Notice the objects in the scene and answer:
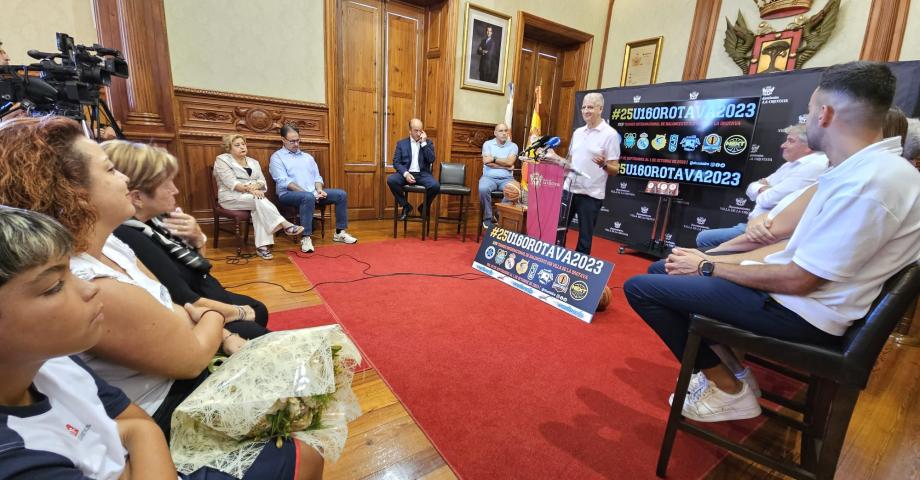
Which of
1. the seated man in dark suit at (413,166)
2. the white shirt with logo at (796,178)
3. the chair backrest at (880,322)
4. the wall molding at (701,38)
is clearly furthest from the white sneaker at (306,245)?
the wall molding at (701,38)

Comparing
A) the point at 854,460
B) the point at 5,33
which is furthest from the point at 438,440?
the point at 5,33

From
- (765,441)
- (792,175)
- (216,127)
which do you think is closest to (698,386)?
(765,441)

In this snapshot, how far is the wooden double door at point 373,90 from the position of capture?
4621 mm

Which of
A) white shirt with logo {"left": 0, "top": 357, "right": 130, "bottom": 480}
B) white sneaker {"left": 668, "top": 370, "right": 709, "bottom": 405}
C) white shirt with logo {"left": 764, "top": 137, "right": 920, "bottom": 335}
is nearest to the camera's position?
white shirt with logo {"left": 0, "top": 357, "right": 130, "bottom": 480}

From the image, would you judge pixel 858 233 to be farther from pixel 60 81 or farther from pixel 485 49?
pixel 485 49

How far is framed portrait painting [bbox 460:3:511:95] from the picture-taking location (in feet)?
16.5

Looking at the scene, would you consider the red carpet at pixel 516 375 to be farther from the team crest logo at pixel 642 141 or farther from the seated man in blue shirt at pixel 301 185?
the team crest logo at pixel 642 141

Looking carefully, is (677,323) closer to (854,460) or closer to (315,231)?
(854,460)

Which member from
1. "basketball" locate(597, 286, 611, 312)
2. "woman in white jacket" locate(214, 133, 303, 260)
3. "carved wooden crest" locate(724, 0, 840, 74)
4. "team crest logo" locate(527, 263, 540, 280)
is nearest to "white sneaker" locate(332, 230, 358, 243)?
"woman in white jacket" locate(214, 133, 303, 260)

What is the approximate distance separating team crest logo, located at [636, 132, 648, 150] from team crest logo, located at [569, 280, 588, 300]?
2452 millimetres

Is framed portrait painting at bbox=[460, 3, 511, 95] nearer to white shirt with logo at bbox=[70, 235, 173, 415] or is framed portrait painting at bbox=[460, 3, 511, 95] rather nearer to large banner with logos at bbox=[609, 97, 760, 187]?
large banner with logos at bbox=[609, 97, 760, 187]

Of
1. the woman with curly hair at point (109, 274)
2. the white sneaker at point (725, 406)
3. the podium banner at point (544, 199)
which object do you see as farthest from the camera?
the podium banner at point (544, 199)

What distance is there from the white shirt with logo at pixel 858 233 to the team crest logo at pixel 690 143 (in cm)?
308

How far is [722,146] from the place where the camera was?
3729 mm
